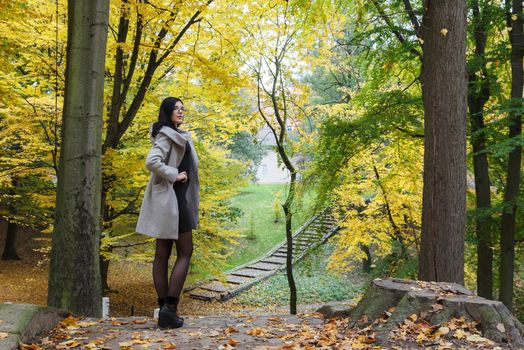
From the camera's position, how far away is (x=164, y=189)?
11.8ft

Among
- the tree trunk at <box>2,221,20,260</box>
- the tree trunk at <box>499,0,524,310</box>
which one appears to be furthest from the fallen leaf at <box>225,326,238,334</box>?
the tree trunk at <box>2,221,20,260</box>

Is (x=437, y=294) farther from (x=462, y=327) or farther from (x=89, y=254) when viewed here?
(x=89, y=254)

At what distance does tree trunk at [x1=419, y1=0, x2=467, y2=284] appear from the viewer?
453 cm

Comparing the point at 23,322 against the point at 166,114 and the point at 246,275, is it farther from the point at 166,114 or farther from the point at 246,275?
the point at 246,275

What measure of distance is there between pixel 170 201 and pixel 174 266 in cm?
58

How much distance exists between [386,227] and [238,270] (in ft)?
27.9

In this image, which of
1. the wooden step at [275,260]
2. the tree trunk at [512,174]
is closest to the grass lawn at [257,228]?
the wooden step at [275,260]

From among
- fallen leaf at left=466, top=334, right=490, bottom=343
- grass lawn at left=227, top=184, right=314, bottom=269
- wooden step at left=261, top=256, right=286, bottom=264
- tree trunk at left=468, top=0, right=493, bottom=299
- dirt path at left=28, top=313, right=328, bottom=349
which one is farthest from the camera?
grass lawn at left=227, top=184, right=314, bottom=269

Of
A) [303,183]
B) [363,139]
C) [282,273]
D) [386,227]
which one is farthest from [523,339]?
[282,273]

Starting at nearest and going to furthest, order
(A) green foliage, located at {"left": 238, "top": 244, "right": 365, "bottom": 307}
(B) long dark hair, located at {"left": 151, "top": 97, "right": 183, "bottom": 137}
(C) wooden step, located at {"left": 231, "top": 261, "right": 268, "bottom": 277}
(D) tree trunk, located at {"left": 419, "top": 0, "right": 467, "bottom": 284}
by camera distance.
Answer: (B) long dark hair, located at {"left": 151, "top": 97, "right": 183, "bottom": 137} → (D) tree trunk, located at {"left": 419, "top": 0, "right": 467, "bottom": 284} → (A) green foliage, located at {"left": 238, "top": 244, "right": 365, "bottom": 307} → (C) wooden step, located at {"left": 231, "top": 261, "right": 268, "bottom": 277}

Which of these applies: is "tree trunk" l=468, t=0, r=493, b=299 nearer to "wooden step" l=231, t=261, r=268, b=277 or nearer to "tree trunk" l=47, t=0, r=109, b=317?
"tree trunk" l=47, t=0, r=109, b=317

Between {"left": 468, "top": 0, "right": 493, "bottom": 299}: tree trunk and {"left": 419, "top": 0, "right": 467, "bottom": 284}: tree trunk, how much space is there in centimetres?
303

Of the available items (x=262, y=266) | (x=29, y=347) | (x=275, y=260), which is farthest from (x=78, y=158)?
(x=275, y=260)

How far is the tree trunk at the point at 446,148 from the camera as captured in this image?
14.9 ft
